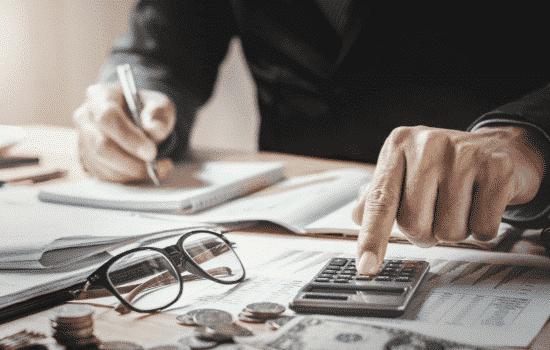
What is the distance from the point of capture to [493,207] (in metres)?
0.52

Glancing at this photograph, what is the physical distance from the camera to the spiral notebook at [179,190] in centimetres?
77

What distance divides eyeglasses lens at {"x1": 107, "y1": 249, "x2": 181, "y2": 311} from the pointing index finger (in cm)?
18

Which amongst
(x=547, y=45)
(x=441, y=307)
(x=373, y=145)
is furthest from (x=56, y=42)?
(x=441, y=307)

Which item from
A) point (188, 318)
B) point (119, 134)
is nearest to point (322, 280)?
point (188, 318)

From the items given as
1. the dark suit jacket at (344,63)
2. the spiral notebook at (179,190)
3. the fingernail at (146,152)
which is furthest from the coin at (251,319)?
the dark suit jacket at (344,63)

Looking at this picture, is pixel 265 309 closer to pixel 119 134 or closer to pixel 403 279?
pixel 403 279

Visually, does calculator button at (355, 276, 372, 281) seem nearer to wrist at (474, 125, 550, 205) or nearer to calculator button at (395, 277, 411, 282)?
calculator button at (395, 277, 411, 282)

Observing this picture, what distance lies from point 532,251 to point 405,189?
0.20 m

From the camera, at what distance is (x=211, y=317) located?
41 cm

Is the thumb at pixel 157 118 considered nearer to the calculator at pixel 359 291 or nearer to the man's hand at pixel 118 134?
Result: the man's hand at pixel 118 134

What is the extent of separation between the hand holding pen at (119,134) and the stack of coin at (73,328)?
1.74 feet

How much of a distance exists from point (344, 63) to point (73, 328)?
1110mm

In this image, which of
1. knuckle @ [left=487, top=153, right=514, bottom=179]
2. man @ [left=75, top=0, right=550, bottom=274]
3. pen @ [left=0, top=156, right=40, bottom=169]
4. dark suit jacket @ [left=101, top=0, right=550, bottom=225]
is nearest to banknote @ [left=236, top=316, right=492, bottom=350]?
knuckle @ [left=487, top=153, right=514, bottom=179]

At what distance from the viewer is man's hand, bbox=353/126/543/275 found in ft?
1.66
